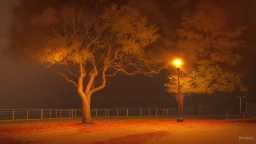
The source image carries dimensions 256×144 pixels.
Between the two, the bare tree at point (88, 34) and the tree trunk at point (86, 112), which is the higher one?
the bare tree at point (88, 34)

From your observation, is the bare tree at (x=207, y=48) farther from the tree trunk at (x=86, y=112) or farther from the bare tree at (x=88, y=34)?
the tree trunk at (x=86, y=112)

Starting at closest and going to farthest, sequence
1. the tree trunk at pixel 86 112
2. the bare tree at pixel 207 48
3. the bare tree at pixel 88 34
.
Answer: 1. the bare tree at pixel 88 34
2. the tree trunk at pixel 86 112
3. the bare tree at pixel 207 48

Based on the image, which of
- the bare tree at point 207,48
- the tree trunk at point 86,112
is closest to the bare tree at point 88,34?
the tree trunk at point 86,112

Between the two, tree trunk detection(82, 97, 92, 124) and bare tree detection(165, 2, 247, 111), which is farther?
bare tree detection(165, 2, 247, 111)

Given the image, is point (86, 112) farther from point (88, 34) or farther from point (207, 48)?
point (207, 48)

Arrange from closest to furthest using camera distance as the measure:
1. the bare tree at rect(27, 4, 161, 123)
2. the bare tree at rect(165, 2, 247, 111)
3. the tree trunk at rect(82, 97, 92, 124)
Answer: the bare tree at rect(27, 4, 161, 123), the tree trunk at rect(82, 97, 92, 124), the bare tree at rect(165, 2, 247, 111)

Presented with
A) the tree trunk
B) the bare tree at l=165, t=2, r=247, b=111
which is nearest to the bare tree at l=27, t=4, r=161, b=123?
the tree trunk

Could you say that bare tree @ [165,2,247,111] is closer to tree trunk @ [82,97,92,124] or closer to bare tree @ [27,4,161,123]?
bare tree @ [27,4,161,123]

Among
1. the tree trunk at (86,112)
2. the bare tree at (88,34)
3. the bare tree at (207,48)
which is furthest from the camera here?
the bare tree at (207,48)

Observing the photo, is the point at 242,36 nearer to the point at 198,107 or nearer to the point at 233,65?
the point at 233,65

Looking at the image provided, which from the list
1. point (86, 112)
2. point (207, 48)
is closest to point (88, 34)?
point (86, 112)

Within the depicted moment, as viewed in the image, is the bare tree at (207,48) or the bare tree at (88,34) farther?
the bare tree at (207,48)

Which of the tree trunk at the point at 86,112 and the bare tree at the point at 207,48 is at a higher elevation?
the bare tree at the point at 207,48

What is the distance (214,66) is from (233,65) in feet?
7.76
